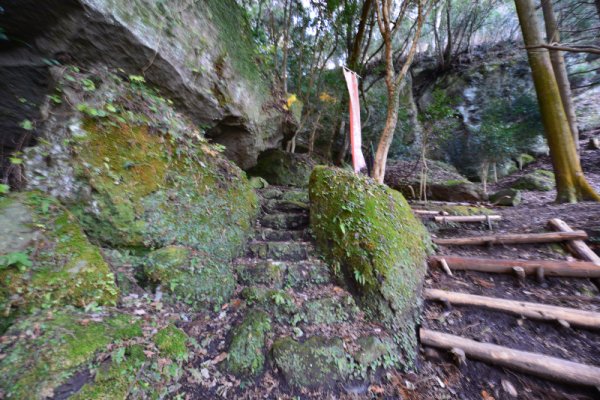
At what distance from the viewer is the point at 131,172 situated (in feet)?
10.2

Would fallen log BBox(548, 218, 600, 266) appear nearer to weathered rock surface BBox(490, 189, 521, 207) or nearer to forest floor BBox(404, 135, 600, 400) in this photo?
forest floor BBox(404, 135, 600, 400)

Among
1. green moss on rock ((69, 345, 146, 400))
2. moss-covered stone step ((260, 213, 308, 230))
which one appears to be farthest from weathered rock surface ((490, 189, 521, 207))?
green moss on rock ((69, 345, 146, 400))

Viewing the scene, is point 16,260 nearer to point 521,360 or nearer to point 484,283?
point 521,360

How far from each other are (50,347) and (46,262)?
0.82 m

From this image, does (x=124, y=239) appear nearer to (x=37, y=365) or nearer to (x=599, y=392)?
(x=37, y=365)

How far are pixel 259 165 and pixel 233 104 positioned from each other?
3.64 meters

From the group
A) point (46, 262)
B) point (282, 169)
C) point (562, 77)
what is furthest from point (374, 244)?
point (562, 77)

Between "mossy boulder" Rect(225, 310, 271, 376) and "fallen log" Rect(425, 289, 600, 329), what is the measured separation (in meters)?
2.26

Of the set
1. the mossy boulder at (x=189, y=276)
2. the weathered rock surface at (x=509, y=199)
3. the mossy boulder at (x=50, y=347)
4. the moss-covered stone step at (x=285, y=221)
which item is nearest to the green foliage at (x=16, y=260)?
the mossy boulder at (x=50, y=347)

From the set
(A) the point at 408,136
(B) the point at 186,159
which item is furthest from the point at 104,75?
(A) the point at 408,136

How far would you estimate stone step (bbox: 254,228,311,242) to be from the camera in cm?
418

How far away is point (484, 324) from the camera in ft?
9.46

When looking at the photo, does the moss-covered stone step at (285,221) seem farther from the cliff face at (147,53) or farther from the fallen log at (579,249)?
the fallen log at (579,249)

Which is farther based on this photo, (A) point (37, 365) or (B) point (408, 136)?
(B) point (408, 136)
